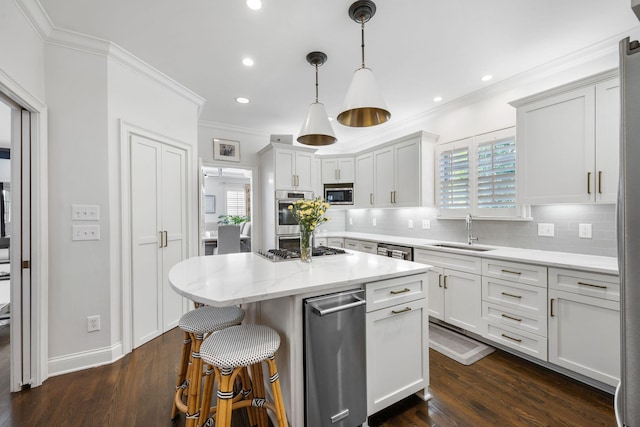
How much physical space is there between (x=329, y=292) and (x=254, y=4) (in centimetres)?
201

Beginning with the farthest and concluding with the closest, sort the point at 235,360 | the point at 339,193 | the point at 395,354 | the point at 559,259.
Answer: the point at 339,193, the point at 559,259, the point at 395,354, the point at 235,360

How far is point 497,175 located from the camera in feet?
9.64

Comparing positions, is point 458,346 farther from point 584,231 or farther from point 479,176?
point 479,176

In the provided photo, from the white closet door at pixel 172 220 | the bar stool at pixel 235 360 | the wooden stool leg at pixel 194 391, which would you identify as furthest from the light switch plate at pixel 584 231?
the white closet door at pixel 172 220

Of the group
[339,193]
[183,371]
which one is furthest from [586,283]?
[339,193]

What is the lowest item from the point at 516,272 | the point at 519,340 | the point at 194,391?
the point at 519,340

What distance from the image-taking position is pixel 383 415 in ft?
5.68

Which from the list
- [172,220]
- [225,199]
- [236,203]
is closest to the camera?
[172,220]

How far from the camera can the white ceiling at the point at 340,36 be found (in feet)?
6.35

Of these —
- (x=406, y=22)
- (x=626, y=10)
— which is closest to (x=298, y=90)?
(x=406, y=22)

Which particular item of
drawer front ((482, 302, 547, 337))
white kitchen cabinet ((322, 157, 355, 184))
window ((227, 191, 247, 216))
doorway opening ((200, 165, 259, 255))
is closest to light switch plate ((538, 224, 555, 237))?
drawer front ((482, 302, 547, 337))

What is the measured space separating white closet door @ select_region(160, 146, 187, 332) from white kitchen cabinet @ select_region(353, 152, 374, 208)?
8.89ft

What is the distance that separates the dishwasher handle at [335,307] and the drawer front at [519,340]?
5.58 ft

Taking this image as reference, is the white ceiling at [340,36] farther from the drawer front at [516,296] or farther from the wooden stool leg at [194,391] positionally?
the wooden stool leg at [194,391]
